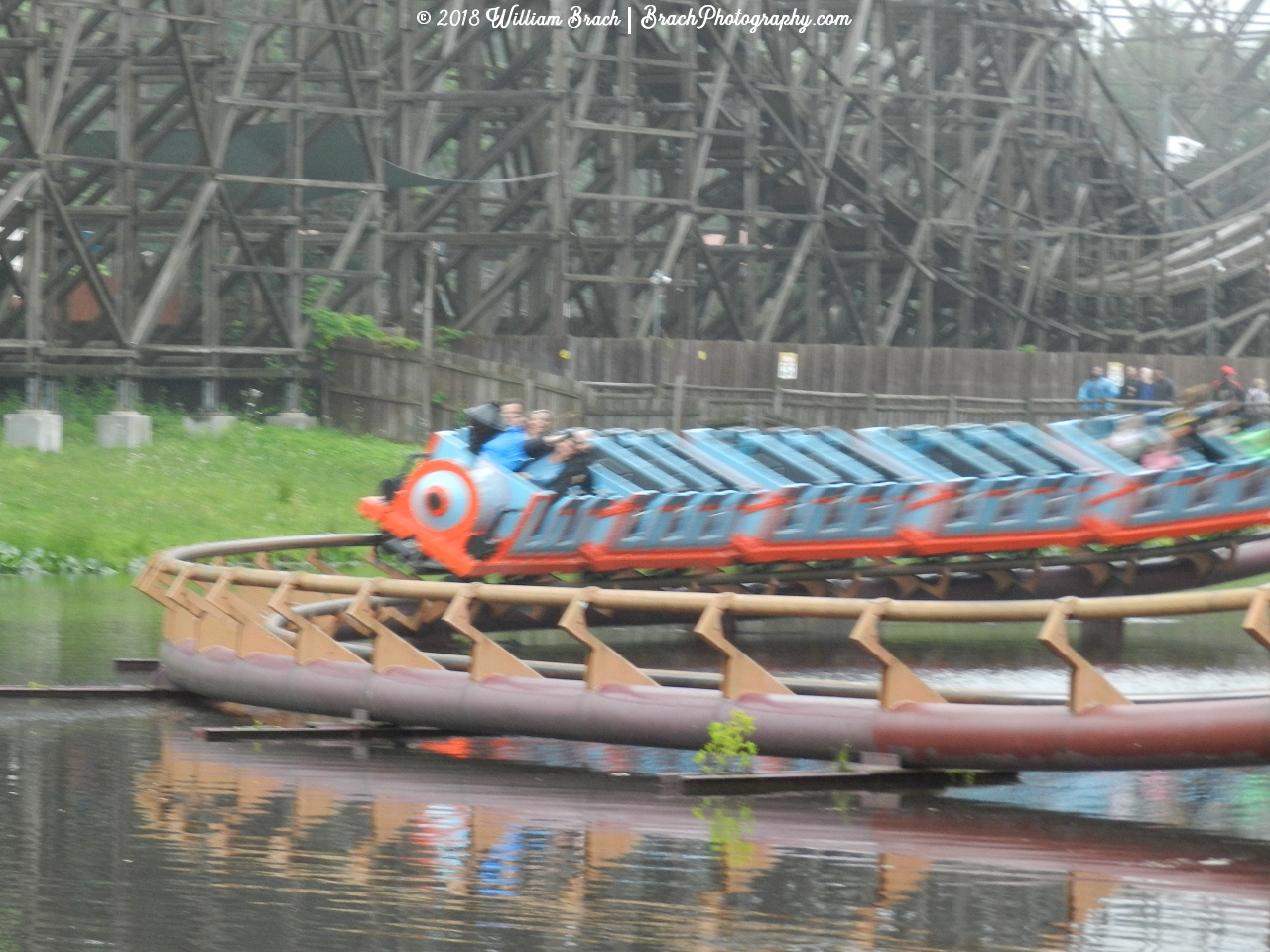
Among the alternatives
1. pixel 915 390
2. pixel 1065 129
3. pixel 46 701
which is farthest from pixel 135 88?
pixel 1065 129

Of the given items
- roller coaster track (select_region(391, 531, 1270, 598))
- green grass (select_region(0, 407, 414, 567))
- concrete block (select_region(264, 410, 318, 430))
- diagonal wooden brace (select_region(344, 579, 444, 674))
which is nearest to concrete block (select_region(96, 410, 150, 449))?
green grass (select_region(0, 407, 414, 567))

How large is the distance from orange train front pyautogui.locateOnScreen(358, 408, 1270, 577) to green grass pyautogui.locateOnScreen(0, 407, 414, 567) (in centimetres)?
708

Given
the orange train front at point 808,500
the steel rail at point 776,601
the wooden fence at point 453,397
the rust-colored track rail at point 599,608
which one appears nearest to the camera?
the steel rail at point 776,601

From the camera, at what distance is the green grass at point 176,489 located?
24.5 meters

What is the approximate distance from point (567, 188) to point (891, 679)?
96.1ft

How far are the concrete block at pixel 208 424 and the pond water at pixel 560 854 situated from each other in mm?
19496

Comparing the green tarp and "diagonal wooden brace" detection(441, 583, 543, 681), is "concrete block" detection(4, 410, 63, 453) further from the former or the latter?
"diagonal wooden brace" detection(441, 583, 543, 681)

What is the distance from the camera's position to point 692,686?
1260 cm

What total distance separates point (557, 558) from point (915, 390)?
26.2m

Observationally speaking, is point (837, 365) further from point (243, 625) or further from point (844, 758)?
point (844, 758)

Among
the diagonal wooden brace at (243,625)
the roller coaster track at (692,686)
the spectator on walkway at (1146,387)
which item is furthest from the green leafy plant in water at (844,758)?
the spectator on walkway at (1146,387)

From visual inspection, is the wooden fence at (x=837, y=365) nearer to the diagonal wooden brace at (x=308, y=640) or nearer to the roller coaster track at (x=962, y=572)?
the roller coaster track at (x=962, y=572)

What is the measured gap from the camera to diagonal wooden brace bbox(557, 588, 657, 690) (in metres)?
11.3

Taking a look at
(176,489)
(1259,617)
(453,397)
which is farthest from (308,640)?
(453,397)
